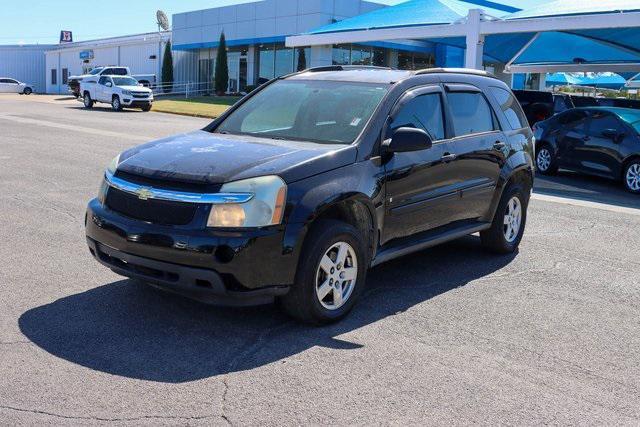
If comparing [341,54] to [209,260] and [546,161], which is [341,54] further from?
[209,260]

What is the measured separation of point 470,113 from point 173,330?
358 centimetres

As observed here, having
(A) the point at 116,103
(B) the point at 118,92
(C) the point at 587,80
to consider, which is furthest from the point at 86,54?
(C) the point at 587,80

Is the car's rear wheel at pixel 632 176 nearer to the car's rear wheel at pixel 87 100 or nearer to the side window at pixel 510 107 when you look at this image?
the side window at pixel 510 107

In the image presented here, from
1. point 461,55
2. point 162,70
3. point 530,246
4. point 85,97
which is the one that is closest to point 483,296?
point 530,246

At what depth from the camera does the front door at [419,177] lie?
18.2ft

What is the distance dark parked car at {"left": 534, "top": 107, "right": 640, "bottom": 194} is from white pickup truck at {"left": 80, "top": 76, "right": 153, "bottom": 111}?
22917 mm

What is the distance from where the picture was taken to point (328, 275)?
16.2ft

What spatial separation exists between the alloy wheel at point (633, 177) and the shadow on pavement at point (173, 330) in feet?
27.6

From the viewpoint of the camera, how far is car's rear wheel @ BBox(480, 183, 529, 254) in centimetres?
714

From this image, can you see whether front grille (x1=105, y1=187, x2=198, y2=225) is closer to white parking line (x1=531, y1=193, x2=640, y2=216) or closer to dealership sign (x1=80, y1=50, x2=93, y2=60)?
white parking line (x1=531, y1=193, x2=640, y2=216)

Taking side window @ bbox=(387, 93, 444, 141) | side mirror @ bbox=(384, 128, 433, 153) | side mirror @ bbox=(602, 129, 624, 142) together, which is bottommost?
side mirror @ bbox=(602, 129, 624, 142)

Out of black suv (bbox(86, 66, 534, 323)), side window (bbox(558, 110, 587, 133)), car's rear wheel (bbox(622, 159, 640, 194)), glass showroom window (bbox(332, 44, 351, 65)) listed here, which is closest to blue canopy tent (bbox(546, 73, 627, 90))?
glass showroom window (bbox(332, 44, 351, 65))

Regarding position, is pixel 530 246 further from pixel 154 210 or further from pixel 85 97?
pixel 85 97

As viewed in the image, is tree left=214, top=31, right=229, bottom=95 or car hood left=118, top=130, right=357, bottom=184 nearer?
car hood left=118, top=130, right=357, bottom=184
